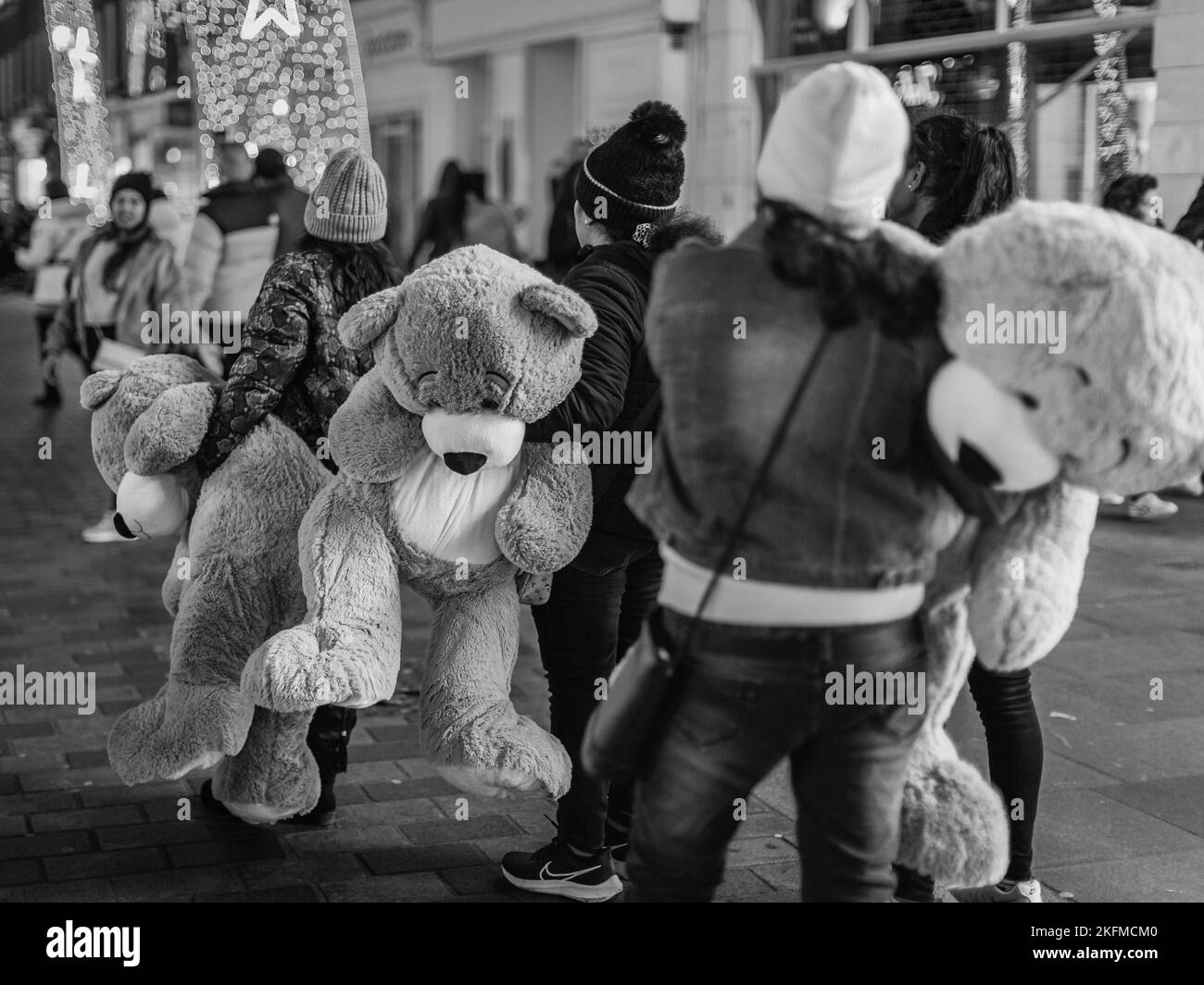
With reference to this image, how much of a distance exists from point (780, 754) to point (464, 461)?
3.91 ft

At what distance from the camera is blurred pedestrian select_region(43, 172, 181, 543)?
26.9 ft

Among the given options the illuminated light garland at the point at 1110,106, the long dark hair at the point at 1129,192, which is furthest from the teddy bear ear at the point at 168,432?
the illuminated light garland at the point at 1110,106

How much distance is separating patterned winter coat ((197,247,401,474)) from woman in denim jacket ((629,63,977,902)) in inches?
67.2

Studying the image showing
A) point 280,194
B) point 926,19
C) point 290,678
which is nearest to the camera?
point 290,678

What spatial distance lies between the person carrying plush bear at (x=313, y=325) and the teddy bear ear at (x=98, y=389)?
0.30 m

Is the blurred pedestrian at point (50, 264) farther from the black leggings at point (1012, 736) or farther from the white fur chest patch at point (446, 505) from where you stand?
the black leggings at point (1012, 736)

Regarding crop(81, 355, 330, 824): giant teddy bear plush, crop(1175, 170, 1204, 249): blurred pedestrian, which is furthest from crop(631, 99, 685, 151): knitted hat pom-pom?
crop(1175, 170, 1204, 249): blurred pedestrian

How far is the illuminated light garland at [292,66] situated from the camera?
4.53 meters

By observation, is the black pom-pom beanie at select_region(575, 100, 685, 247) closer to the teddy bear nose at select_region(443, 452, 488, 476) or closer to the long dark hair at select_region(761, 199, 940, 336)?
the teddy bear nose at select_region(443, 452, 488, 476)

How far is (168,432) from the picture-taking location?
384cm

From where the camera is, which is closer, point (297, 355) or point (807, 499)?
point (807, 499)

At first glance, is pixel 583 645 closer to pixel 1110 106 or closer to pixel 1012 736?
pixel 1012 736

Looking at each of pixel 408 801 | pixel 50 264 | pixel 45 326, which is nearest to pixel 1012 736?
pixel 408 801
